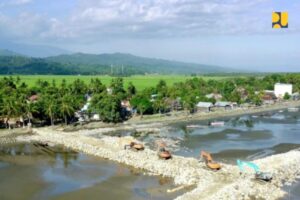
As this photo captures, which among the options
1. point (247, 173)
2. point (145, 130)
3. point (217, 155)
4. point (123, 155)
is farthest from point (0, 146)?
point (247, 173)

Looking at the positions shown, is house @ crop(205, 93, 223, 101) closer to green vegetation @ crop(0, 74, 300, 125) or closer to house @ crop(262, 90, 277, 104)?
green vegetation @ crop(0, 74, 300, 125)

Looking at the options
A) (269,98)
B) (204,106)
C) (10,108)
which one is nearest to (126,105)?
(204,106)

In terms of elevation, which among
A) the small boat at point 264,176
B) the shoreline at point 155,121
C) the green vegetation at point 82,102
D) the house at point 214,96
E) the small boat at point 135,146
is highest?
the green vegetation at point 82,102

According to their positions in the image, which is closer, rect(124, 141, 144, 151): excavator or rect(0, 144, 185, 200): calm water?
rect(0, 144, 185, 200): calm water

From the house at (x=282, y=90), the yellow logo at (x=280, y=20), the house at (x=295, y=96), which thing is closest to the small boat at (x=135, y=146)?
the yellow logo at (x=280, y=20)

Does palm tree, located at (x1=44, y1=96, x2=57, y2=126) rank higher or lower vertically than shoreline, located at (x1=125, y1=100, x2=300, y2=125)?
higher

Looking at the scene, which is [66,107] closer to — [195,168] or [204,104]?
[195,168]

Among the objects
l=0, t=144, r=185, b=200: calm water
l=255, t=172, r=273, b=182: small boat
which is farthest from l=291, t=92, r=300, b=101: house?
l=255, t=172, r=273, b=182: small boat

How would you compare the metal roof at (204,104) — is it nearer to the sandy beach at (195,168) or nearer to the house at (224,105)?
the house at (224,105)
